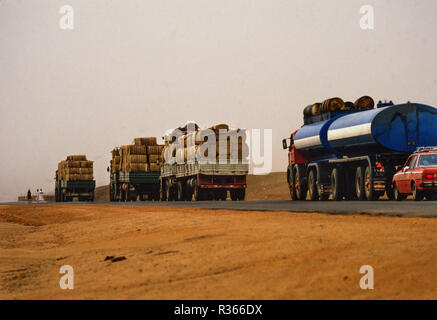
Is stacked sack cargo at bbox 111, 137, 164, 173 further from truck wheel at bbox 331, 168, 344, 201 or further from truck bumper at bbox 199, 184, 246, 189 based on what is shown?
truck wheel at bbox 331, 168, 344, 201

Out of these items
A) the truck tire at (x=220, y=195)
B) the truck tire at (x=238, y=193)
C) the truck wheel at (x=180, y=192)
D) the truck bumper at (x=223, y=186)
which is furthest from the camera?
the truck wheel at (x=180, y=192)

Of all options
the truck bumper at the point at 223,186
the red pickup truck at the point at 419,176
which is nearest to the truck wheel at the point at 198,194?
the truck bumper at the point at 223,186

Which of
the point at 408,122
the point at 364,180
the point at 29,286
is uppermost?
the point at 408,122

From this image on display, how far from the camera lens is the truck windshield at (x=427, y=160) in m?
25.4

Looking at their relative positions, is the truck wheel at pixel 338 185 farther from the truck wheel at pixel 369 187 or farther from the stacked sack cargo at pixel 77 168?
the stacked sack cargo at pixel 77 168

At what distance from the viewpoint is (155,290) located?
30.5ft

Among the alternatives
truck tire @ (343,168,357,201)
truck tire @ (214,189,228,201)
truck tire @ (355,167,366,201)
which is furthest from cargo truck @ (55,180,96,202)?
truck tire @ (355,167,366,201)

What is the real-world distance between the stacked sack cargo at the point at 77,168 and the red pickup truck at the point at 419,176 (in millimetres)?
40642

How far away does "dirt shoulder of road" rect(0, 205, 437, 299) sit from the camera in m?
8.73

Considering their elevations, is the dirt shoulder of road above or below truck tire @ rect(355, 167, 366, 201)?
below

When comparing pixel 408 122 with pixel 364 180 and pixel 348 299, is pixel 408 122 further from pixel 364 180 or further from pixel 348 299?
pixel 348 299
